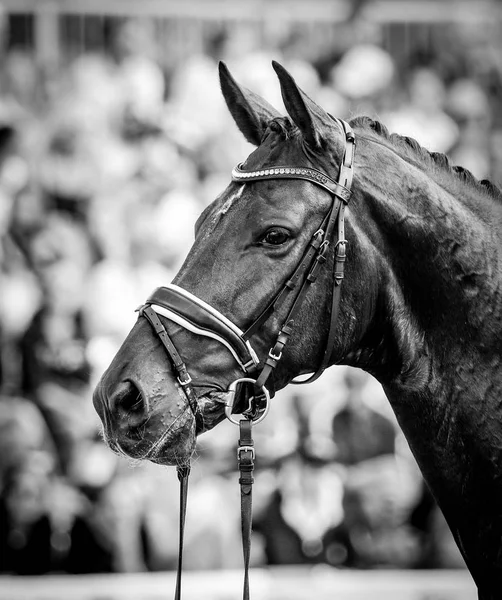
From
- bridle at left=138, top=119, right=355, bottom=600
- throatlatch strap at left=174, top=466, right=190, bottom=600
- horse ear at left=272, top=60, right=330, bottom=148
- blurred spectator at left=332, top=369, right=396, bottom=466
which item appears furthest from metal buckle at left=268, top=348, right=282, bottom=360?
blurred spectator at left=332, top=369, right=396, bottom=466

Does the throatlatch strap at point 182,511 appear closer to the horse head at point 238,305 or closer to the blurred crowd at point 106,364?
the horse head at point 238,305

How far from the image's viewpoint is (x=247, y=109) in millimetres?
2664

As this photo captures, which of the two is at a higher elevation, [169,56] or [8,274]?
[169,56]

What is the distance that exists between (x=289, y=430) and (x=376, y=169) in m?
3.46

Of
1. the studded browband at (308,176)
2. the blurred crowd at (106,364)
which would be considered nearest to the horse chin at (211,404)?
the studded browband at (308,176)

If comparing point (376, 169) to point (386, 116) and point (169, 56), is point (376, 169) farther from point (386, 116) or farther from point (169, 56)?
point (169, 56)

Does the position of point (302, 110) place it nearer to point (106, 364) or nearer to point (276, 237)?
point (276, 237)

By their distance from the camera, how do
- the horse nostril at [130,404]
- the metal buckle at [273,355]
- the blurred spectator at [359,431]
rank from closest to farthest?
the horse nostril at [130,404] → the metal buckle at [273,355] → the blurred spectator at [359,431]

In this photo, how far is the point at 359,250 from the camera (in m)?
2.44

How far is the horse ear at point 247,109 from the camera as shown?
2652 millimetres

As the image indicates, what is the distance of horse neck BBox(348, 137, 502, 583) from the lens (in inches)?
96.3

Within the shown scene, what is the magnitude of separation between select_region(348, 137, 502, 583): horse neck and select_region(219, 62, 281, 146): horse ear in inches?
14.2

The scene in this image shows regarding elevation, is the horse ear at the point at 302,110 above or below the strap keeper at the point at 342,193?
above

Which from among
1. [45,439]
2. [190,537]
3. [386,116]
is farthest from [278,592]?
[386,116]
